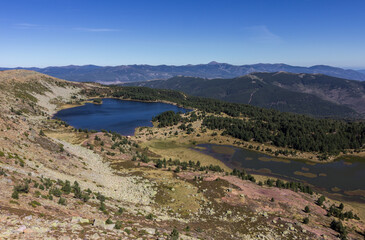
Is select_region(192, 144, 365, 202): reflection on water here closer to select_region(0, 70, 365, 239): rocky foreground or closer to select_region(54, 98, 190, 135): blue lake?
select_region(0, 70, 365, 239): rocky foreground

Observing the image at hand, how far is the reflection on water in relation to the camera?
2076 inches

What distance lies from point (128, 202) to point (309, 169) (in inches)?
2276

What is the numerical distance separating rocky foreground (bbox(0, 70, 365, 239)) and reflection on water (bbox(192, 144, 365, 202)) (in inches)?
634

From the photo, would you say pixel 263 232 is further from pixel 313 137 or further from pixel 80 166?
pixel 313 137

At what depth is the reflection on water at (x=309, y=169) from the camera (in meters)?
52.7

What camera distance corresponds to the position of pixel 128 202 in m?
27.4

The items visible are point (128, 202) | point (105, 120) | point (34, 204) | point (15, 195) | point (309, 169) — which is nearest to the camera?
point (15, 195)

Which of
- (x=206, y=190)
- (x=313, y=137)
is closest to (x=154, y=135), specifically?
(x=206, y=190)

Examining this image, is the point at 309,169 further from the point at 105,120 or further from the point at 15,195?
the point at 105,120

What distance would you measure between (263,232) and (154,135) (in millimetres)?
68031

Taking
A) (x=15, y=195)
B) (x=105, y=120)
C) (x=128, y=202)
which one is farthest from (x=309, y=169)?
(x=105, y=120)

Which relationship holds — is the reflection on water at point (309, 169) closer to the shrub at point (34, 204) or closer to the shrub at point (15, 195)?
the shrub at point (34, 204)

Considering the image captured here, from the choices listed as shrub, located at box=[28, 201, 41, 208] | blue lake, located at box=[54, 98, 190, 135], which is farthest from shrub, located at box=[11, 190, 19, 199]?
blue lake, located at box=[54, 98, 190, 135]

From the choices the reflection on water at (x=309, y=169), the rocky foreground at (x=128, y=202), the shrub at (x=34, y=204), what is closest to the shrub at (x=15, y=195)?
the rocky foreground at (x=128, y=202)
